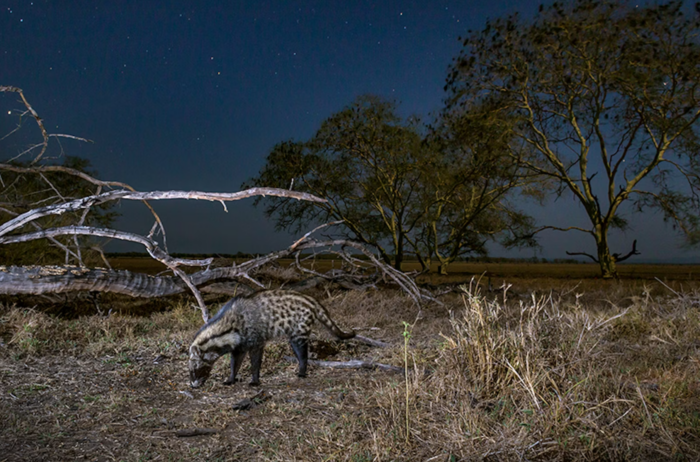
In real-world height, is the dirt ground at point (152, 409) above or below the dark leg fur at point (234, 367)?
below

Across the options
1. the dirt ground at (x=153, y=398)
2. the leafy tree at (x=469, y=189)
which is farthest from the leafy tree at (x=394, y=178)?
the dirt ground at (x=153, y=398)

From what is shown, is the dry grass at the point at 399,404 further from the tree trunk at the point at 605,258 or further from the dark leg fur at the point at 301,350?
the tree trunk at the point at 605,258

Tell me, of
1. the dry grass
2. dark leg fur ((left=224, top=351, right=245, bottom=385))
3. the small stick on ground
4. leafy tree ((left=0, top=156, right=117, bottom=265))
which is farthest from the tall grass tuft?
leafy tree ((left=0, top=156, right=117, bottom=265))

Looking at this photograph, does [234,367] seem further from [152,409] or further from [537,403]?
[537,403]

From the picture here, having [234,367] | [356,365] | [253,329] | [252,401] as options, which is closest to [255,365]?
[234,367]

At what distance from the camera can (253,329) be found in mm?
4746

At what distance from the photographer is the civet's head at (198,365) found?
4467mm

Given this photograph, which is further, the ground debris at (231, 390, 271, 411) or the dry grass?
the ground debris at (231, 390, 271, 411)

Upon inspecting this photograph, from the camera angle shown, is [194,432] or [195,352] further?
[195,352]

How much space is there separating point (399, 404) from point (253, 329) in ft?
5.86

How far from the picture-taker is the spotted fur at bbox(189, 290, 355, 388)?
14.8 ft

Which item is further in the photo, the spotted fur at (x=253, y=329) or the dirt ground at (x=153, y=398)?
the spotted fur at (x=253, y=329)

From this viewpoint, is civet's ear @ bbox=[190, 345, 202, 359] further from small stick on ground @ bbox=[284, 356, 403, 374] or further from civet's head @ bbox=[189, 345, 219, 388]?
small stick on ground @ bbox=[284, 356, 403, 374]

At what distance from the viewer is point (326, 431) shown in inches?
129
